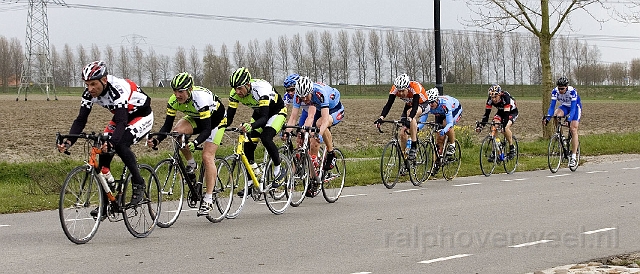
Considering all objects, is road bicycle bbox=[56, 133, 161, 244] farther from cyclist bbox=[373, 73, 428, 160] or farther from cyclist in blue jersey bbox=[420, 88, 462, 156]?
cyclist in blue jersey bbox=[420, 88, 462, 156]

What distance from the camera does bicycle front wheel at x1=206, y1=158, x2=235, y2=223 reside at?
1089cm

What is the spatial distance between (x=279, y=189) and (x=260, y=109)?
1.23 metres

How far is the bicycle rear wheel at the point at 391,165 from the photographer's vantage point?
15164 millimetres

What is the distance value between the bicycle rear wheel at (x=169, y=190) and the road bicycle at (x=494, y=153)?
874 cm

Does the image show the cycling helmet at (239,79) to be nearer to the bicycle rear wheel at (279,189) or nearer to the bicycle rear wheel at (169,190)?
the bicycle rear wheel at (279,189)

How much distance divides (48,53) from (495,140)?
71.0 meters

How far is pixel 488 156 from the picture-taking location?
711 inches

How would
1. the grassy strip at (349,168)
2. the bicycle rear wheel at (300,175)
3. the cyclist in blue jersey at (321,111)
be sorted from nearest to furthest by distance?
1. the bicycle rear wheel at (300,175)
2. the cyclist in blue jersey at (321,111)
3. the grassy strip at (349,168)

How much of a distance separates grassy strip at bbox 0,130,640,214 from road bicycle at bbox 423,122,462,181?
48 cm

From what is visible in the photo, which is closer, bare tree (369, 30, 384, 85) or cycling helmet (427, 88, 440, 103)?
cycling helmet (427, 88, 440, 103)

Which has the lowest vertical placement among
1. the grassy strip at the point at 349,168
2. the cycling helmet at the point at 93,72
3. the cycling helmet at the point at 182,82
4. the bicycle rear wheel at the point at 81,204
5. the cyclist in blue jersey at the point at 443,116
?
the grassy strip at the point at 349,168

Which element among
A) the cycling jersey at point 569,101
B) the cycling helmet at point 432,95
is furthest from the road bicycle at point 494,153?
the cycling helmet at point 432,95

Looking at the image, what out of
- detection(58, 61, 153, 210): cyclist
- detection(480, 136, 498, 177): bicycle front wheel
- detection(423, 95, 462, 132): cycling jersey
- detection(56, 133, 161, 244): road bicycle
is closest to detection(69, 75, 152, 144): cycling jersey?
detection(58, 61, 153, 210): cyclist

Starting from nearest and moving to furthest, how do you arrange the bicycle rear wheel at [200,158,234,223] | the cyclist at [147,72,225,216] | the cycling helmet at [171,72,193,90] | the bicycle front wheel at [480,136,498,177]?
the cycling helmet at [171,72,193,90]
the cyclist at [147,72,225,216]
the bicycle rear wheel at [200,158,234,223]
the bicycle front wheel at [480,136,498,177]
